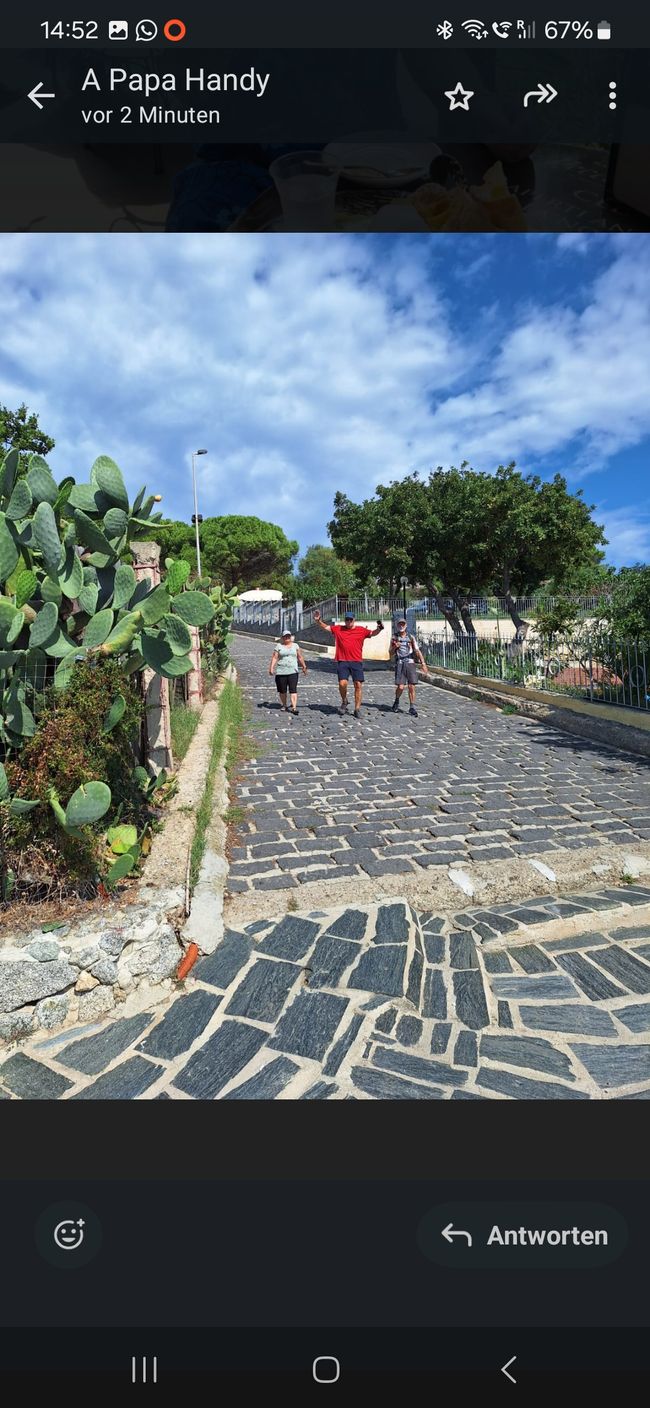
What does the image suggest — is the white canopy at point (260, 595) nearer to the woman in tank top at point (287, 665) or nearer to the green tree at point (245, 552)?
the green tree at point (245, 552)

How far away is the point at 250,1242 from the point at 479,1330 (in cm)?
44

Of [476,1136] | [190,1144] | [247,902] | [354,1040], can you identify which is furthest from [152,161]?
[247,902]

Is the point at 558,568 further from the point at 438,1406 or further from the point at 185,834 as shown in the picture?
the point at 438,1406

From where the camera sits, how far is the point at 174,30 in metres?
1.64

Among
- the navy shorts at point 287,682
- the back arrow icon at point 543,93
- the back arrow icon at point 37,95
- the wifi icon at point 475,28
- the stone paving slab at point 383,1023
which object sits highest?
the wifi icon at point 475,28

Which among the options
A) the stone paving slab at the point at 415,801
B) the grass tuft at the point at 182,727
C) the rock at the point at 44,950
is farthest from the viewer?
the grass tuft at the point at 182,727

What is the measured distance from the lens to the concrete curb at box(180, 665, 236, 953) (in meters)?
3.38

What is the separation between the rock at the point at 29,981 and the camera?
2742 mm

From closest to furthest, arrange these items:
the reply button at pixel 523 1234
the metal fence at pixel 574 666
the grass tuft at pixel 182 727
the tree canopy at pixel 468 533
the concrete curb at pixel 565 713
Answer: the reply button at pixel 523 1234, the grass tuft at pixel 182 727, the concrete curb at pixel 565 713, the metal fence at pixel 574 666, the tree canopy at pixel 468 533

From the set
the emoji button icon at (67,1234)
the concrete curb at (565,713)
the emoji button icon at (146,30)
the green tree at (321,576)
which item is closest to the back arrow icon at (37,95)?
the emoji button icon at (146,30)

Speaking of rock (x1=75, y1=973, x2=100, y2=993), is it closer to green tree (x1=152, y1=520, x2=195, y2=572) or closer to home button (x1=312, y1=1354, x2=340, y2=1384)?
home button (x1=312, y1=1354, x2=340, y2=1384)

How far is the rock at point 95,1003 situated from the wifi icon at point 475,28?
3867 mm

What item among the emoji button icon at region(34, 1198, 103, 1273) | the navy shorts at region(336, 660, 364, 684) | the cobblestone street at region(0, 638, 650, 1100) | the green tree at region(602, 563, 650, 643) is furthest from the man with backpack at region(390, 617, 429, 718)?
the emoji button icon at region(34, 1198, 103, 1273)

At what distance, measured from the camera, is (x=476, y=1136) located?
4.36ft
